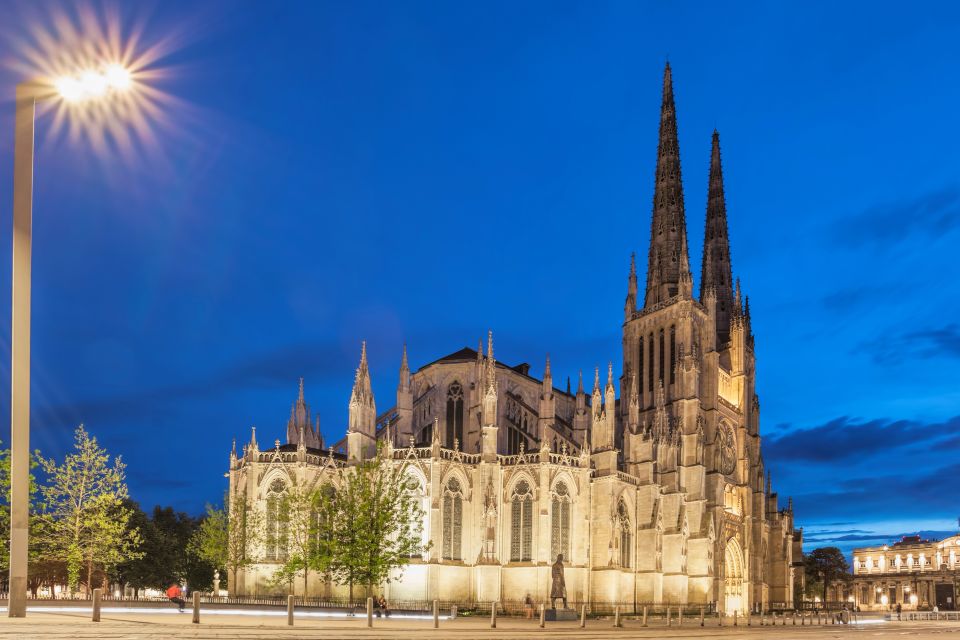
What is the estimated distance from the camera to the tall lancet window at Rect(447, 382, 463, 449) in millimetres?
71438

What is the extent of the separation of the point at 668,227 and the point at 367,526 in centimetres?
5170

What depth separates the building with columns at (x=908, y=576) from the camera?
6260 inches

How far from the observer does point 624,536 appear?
223 feet

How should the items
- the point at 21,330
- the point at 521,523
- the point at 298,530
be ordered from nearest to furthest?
the point at 21,330 → the point at 298,530 → the point at 521,523

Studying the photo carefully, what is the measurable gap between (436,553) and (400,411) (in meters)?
12.8

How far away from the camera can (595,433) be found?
66.8 metres

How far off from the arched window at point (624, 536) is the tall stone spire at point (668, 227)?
2567 cm

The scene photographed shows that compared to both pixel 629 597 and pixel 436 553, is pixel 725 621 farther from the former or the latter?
pixel 436 553

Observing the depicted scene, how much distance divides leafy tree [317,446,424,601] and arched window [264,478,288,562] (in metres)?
2.36

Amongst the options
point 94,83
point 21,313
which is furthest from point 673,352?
point 94,83

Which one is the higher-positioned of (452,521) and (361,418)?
(361,418)

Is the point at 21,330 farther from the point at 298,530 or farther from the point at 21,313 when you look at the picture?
the point at 298,530

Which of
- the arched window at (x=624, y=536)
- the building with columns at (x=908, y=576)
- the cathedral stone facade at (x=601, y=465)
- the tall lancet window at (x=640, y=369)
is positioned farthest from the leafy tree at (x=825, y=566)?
the arched window at (x=624, y=536)

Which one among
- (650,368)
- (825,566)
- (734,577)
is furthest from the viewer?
(825,566)
